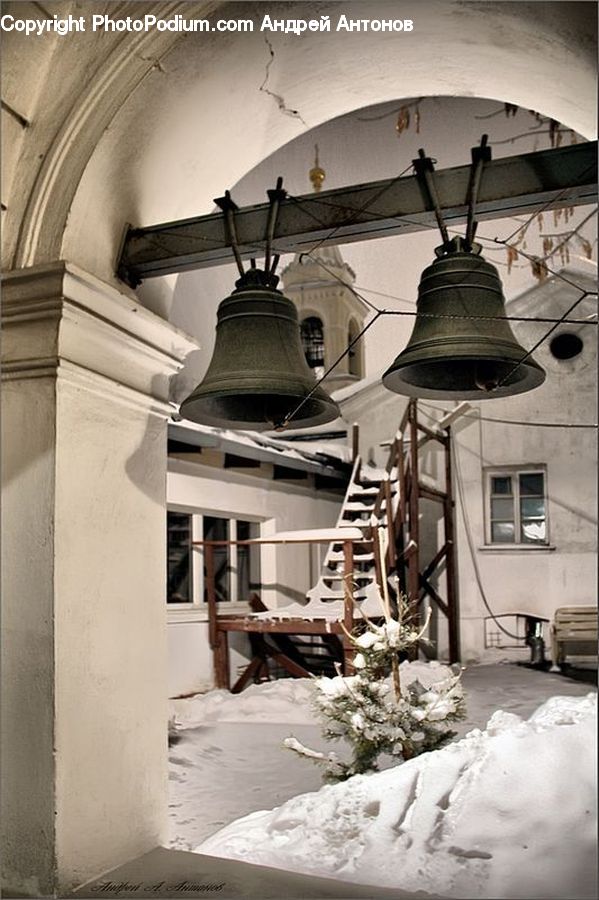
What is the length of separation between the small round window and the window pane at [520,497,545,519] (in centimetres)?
28

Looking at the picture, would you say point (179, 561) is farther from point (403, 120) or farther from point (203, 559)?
point (403, 120)

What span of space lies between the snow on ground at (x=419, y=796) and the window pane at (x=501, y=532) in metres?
0.25

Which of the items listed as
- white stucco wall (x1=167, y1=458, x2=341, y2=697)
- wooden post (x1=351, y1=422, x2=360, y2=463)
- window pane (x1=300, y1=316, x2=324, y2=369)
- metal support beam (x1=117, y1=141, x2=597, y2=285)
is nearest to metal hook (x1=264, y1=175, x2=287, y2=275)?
metal support beam (x1=117, y1=141, x2=597, y2=285)

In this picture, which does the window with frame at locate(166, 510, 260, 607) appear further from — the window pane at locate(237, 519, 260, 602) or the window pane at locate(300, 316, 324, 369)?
the window pane at locate(300, 316, 324, 369)

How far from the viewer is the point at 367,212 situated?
1.73 m

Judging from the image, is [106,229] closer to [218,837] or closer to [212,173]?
[212,173]

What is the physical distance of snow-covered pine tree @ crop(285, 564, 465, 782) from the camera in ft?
5.54

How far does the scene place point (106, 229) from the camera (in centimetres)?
187

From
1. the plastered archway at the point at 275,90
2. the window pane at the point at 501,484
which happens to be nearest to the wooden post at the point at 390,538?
the window pane at the point at 501,484

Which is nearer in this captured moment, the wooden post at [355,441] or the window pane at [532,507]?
the window pane at [532,507]

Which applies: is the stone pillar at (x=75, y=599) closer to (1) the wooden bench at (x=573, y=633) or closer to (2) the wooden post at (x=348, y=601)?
(2) the wooden post at (x=348, y=601)

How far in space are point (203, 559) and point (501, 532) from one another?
0.64 metres

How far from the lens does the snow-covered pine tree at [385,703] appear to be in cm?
169

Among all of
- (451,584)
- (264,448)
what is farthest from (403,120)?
(451,584)
